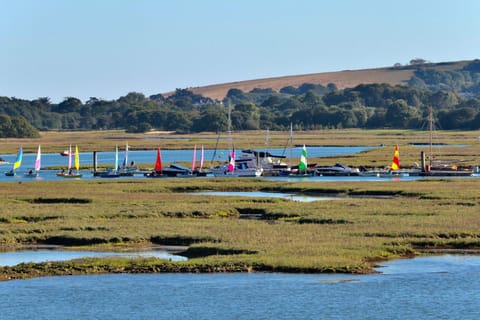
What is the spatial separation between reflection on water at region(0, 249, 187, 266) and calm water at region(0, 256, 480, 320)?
429 centimetres

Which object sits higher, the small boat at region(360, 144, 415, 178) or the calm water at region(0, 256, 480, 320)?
the small boat at region(360, 144, 415, 178)

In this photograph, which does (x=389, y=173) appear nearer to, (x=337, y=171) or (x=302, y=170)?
(x=337, y=171)

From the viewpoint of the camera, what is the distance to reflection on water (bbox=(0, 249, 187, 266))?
47562 mm

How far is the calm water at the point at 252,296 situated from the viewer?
37312 mm

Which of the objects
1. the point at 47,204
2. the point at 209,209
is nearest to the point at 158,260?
the point at 209,209

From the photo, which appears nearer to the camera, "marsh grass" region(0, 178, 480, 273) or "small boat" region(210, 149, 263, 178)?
"marsh grass" region(0, 178, 480, 273)

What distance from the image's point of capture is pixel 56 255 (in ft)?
160

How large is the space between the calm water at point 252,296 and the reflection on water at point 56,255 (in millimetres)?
4291

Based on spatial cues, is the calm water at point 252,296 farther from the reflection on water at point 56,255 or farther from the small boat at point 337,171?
the small boat at point 337,171

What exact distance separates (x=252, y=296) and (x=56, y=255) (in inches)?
485

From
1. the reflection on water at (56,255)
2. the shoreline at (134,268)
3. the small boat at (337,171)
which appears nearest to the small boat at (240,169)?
the small boat at (337,171)

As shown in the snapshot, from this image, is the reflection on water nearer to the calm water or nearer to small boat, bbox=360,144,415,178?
the calm water

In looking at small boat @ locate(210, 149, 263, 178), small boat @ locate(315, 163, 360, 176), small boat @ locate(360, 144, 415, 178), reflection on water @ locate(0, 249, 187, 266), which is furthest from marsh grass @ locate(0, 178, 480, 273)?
small boat @ locate(210, 149, 263, 178)

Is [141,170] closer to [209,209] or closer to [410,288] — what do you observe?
[209,209]
